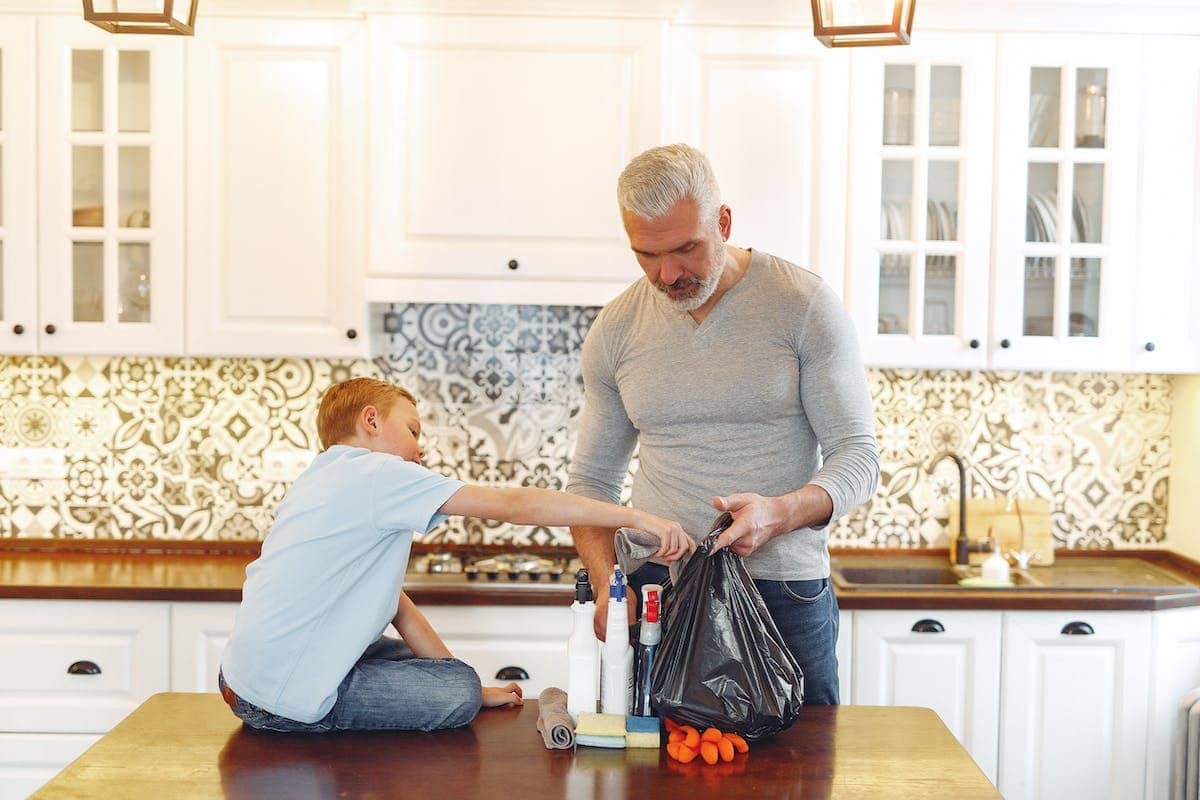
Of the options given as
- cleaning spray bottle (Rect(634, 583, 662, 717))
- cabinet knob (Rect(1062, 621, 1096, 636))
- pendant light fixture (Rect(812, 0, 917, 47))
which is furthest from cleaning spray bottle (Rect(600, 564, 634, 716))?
cabinet knob (Rect(1062, 621, 1096, 636))

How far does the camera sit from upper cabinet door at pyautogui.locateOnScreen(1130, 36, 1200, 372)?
3.32 meters

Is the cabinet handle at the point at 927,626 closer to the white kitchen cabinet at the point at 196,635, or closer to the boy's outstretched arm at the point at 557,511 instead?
the boy's outstretched arm at the point at 557,511

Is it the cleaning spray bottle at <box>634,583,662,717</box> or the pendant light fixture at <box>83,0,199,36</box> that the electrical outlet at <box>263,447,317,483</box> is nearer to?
the pendant light fixture at <box>83,0,199,36</box>

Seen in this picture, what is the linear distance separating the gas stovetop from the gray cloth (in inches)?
39.4

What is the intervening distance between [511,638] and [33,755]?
124 cm

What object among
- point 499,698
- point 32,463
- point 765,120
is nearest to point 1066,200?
point 765,120

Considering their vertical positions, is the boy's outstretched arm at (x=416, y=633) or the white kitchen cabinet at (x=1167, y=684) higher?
the boy's outstretched arm at (x=416, y=633)

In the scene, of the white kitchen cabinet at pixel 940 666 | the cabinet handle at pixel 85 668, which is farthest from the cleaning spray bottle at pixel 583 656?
the cabinet handle at pixel 85 668

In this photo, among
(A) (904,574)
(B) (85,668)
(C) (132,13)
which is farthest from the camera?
(A) (904,574)

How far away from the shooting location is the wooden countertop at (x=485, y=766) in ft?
5.51

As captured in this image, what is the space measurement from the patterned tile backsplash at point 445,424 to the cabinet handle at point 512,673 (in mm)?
600

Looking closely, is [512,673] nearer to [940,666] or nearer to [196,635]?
[196,635]

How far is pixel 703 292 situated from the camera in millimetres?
2162

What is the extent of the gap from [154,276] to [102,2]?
4.21ft
